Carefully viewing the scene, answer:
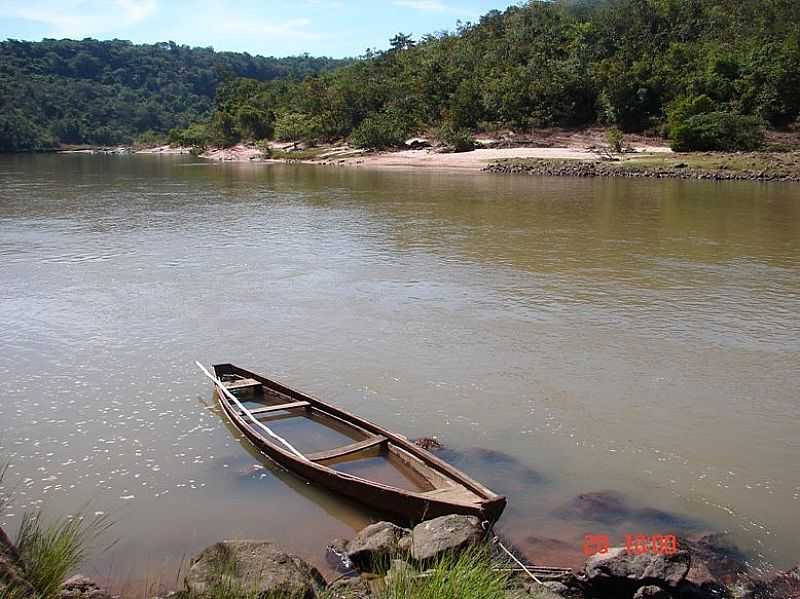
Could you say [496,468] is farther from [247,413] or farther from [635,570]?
[247,413]

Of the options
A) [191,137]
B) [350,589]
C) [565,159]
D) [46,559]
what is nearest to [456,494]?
[350,589]

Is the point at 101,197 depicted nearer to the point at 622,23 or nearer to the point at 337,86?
the point at 337,86

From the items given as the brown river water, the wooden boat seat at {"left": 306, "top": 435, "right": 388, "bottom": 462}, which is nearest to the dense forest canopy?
the brown river water

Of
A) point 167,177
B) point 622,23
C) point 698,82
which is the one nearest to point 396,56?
point 622,23

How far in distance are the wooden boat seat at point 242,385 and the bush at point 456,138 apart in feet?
187

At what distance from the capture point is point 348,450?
26.0ft

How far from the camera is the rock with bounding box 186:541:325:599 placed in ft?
16.1

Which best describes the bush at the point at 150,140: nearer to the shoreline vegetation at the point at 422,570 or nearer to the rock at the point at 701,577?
the shoreline vegetation at the point at 422,570

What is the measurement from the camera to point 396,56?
100500 mm

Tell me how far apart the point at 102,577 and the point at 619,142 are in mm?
55853

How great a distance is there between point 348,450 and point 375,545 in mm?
1842

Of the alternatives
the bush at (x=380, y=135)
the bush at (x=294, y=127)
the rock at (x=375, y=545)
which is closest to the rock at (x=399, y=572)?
the rock at (x=375, y=545)

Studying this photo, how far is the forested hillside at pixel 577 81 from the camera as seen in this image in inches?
2391
